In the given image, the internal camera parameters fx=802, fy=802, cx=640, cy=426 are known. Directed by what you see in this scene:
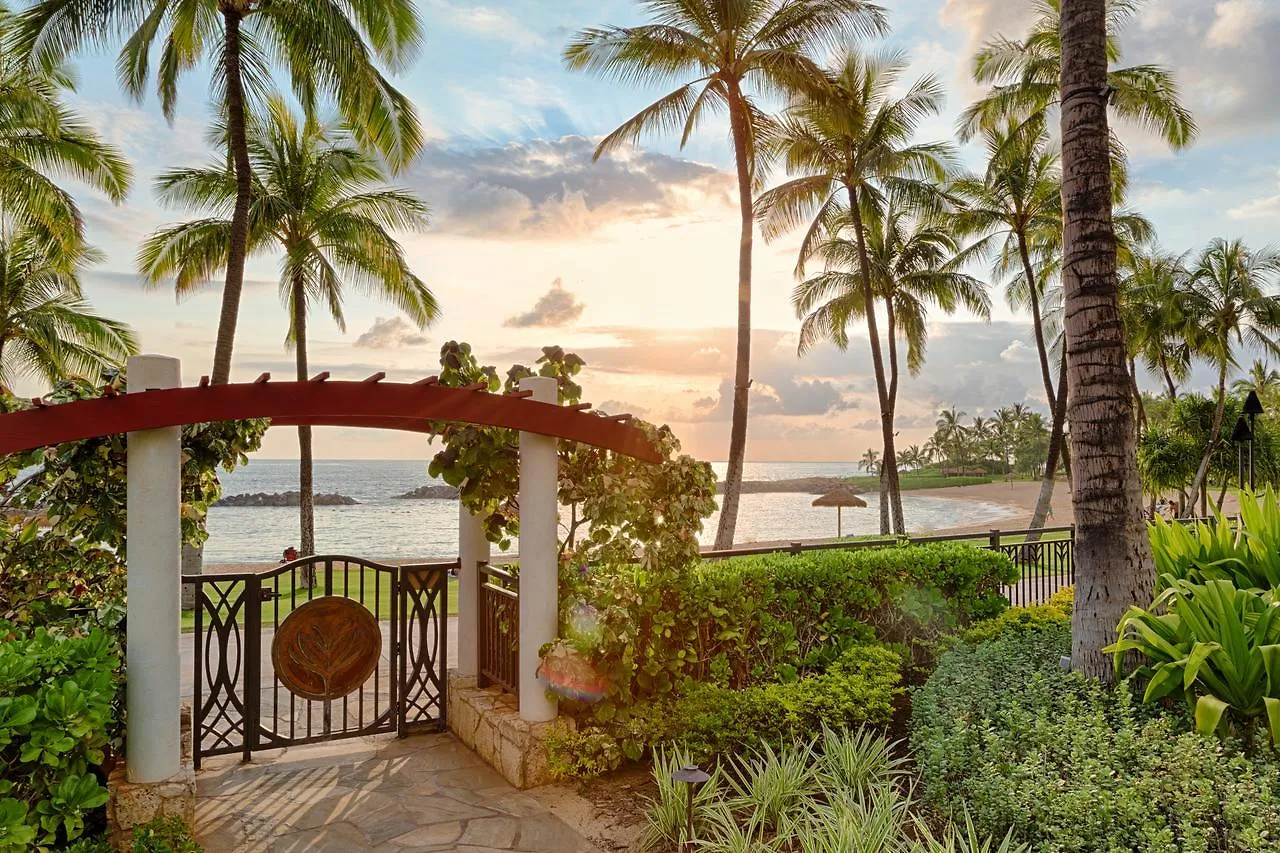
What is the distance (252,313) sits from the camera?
13852 mm

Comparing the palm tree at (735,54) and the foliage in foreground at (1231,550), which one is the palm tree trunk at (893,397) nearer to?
the palm tree at (735,54)

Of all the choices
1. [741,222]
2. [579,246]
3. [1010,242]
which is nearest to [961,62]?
[1010,242]

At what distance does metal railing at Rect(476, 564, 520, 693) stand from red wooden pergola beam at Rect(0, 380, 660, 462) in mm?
1267

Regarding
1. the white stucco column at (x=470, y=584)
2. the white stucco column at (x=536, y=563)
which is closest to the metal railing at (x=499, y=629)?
the white stucco column at (x=470, y=584)

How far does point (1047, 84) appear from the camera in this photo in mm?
20109

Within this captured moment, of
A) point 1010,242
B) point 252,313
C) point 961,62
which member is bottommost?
point 252,313

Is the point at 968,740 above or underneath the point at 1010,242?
underneath

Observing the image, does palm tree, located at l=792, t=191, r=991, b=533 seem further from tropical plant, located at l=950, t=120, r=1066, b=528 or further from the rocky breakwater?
the rocky breakwater

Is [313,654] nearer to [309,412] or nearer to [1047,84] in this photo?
[309,412]

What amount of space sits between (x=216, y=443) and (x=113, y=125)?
54.5 ft

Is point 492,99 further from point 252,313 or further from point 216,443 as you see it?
point 252,313

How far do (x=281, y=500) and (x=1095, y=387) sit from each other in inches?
3179

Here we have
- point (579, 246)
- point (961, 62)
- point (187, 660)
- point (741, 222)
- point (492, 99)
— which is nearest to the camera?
point (492, 99)

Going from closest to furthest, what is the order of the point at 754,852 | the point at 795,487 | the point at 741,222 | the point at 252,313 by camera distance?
the point at 754,852 < the point at 252,313 < the point at 741,222 < the point at 795,487
